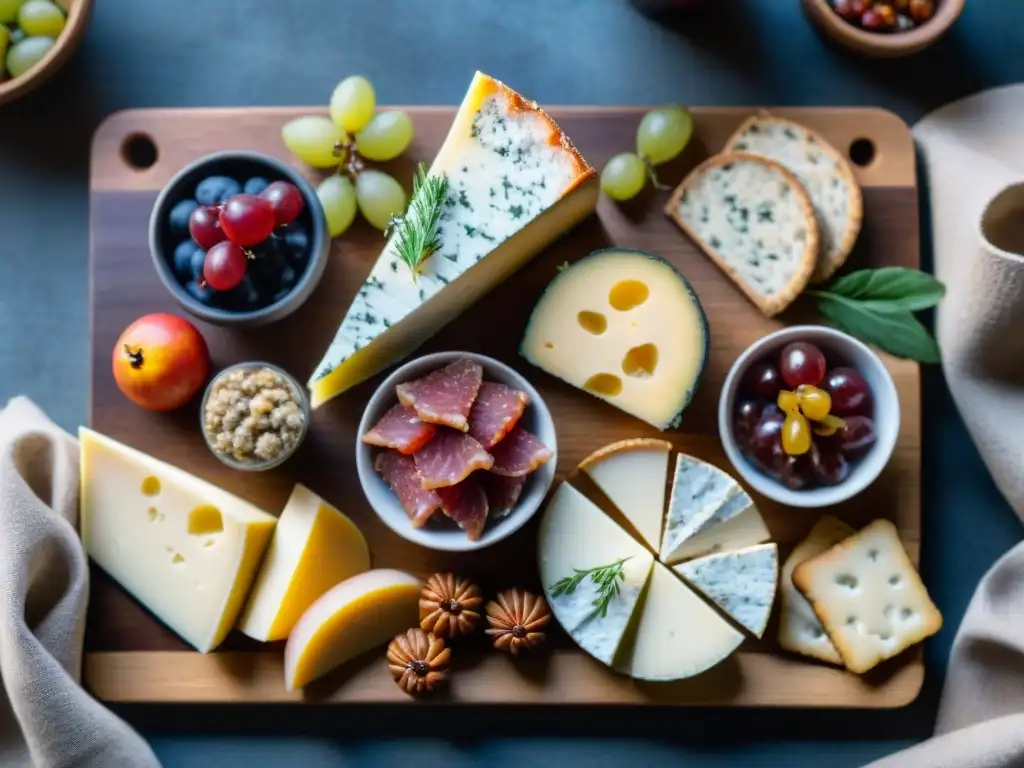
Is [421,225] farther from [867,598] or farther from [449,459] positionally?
[867,598]

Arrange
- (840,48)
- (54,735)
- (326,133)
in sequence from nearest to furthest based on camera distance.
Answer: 1. (54,735)
2. (326,133)
3. (840,48)

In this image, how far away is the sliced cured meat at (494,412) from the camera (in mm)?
1384

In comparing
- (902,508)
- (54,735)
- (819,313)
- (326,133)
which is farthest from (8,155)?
(902,508)

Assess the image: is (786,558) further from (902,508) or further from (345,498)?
(345,498)

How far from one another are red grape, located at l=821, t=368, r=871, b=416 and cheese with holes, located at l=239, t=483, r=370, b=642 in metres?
0.71

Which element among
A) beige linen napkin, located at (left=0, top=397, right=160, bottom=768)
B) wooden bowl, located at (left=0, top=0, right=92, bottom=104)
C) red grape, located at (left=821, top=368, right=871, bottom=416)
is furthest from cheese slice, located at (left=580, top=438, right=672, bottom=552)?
wooden bowl, located at (left=0, top=0, right=92, bottom=104)

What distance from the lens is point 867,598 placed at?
1.48 metres

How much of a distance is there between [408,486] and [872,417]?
66 centimetres

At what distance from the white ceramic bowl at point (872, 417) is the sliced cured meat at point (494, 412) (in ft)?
0.95

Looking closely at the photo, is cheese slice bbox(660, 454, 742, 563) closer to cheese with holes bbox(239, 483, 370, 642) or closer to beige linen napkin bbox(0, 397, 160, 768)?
cheese with holes bbox(239, 483, 370, 642)

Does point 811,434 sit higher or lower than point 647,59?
lower

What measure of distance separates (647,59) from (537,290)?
1.43ft

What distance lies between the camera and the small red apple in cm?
145

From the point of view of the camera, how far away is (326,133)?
152 centimetres
